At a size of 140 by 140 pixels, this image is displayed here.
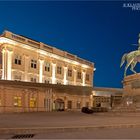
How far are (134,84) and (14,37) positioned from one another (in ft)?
72.9

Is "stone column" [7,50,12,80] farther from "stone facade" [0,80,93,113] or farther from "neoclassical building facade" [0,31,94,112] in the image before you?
"stone facade" [0,80,93,113]

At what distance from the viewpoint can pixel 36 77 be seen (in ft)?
136

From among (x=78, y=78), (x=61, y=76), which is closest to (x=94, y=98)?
(x=78, y=78)

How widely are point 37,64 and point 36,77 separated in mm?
2435

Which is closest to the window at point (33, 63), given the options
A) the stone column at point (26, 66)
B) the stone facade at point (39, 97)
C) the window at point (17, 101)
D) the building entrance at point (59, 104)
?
the stone column at point (26, 66)

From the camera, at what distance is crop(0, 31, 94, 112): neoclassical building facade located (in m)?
34.2

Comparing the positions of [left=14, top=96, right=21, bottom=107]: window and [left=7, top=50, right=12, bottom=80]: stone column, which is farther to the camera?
[left=7, top=50, right=12, bottom=80]: stone column

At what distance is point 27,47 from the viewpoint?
3925 cm

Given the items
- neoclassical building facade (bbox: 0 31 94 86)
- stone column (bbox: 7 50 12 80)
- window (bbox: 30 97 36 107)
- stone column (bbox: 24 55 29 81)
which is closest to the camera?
stone column (bbox: 7 50 12 80)

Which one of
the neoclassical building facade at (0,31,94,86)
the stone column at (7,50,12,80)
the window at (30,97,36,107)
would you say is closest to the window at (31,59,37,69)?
the neoclassical building facade at (0,31,94,86)

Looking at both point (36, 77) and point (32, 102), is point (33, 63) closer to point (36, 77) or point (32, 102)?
point (36, 77)

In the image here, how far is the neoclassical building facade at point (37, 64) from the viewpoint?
3569cm

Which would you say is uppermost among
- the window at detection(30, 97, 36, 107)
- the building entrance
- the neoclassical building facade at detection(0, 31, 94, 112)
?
the neoclassical building facade at detection(0, 31, 94, 112)

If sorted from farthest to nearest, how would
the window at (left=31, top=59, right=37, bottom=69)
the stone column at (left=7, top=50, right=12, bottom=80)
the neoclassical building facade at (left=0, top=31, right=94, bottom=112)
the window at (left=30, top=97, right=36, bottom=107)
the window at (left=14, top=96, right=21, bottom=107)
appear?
the window at (left=31, top=59, right=37, bottom=69) < the window at (left=30, top=97, right=36, bottom=107) < the stone column at (left=7, top=50, right=12, bottom=80) < the neoclassical building facade at (left=0, top=31, right=94, bottom=112) < the window at (left=14, top=96, right=21, bottom=107)
